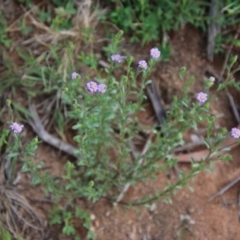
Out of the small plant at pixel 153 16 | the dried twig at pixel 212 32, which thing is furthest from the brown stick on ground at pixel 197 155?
the small plant at pixel 153 16

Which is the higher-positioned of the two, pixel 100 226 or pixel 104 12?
pixel 104 12

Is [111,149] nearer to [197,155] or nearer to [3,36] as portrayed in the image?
[197,155]

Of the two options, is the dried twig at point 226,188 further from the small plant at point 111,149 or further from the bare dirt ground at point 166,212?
the small plant at point 111,149

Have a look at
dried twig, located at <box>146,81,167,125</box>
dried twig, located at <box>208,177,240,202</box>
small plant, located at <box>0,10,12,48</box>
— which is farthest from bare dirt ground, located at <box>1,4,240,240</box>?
small plant, located at <box>0,10,12,48</box>

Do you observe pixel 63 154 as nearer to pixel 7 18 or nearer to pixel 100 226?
pixel 100 226

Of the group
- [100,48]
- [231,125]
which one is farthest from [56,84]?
[231,125]

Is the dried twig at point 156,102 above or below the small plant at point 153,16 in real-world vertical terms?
below

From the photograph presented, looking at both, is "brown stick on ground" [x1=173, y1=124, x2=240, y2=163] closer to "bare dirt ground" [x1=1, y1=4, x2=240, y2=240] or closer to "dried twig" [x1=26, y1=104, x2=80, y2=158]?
"bare dirt ground" [x1=1, y1=4, x2=240, y2=240]

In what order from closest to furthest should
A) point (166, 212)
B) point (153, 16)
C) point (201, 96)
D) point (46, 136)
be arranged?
point (201, 96)
point (166, 212)
point (46, 136)
point (153, 16)

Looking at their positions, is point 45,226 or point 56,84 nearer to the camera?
point 45,226

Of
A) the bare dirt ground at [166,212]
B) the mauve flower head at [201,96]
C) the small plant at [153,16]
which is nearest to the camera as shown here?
the mauve flower head at [201,96]

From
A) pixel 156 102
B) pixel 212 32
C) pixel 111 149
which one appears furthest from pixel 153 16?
pixel 111 149
